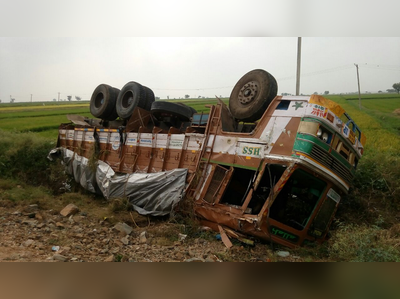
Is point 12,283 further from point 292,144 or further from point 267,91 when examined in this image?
point 267,91

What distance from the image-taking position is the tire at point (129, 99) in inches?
344

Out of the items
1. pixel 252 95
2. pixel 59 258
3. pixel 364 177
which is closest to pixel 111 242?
pixel 59 258

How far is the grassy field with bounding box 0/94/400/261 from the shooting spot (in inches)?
175

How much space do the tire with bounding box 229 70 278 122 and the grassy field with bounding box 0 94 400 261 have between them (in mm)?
1682

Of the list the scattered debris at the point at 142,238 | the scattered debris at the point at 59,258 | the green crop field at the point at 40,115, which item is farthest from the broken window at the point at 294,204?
the green crop field at the point at 40,115

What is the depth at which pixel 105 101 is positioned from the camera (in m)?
10.0

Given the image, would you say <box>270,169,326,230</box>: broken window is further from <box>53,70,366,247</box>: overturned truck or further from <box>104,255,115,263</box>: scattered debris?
<box>104,255,115,263</box>: scattered debris

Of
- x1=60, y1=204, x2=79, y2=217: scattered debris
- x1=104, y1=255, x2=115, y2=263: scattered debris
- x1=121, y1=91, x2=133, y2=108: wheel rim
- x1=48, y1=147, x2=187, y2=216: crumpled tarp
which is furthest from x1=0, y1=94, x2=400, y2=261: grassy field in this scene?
x1=60, y1=204, x2=79, y2=217: scattered debris

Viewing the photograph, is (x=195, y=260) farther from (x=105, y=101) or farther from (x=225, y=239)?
(x=105, y=101)

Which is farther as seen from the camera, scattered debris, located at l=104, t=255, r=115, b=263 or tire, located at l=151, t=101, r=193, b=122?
tire, located at l=151, t=101, r=193, b=122

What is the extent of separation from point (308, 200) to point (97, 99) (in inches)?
326

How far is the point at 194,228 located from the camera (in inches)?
230

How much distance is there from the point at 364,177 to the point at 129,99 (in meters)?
7.18

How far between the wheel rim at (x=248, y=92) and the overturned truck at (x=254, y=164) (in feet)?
0.07
